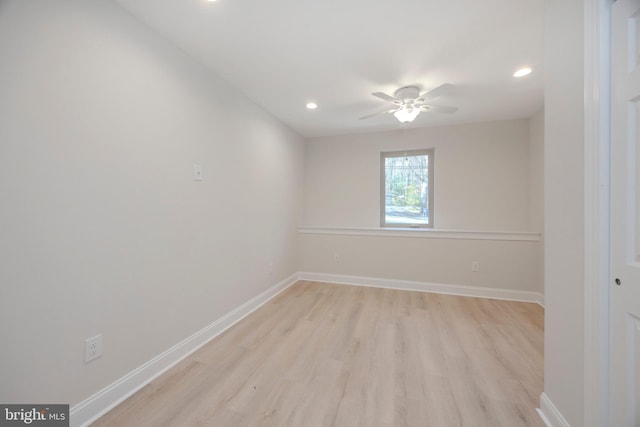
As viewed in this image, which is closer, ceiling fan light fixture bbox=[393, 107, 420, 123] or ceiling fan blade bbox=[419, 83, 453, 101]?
ceiling fan blade bbox=[419, 83, 453, 101]

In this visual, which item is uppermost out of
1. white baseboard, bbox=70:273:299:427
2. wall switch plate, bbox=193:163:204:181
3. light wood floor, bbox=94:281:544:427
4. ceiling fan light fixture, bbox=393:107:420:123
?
ceiling fan light fixture, bbox=393:107:420:123

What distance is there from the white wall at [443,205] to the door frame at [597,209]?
2.37 metres

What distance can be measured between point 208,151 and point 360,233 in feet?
8.06

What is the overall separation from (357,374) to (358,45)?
2.43 m

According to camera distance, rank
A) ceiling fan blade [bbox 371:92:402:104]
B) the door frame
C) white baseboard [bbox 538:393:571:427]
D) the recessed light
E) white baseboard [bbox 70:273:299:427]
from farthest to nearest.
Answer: ceiling fan blade [bbox 371:92:402:104] < the recessed light < white baseboard [bbox 70:273:299:427] < white baseboard [bbox 538:393:571:427] < the door frame

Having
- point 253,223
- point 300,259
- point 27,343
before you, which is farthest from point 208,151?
point 300,259

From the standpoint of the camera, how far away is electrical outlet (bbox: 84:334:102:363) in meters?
1.27

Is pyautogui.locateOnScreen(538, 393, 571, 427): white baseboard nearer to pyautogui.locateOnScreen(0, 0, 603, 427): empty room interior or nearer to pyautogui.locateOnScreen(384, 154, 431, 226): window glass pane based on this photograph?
pyautogui.locateOnScreen(0, 0, 603, 427): empty room interior

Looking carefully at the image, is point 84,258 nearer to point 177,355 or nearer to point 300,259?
point 177,355

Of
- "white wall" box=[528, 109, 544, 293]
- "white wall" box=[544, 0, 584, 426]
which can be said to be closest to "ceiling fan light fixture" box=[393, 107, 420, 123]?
"white wall" box=[544, 0, 584, 426]

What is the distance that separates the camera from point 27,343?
106cm

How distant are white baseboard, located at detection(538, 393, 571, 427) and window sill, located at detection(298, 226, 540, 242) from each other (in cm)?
218

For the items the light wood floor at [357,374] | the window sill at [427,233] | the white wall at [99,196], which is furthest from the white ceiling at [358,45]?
the light wood floor at [357,374]

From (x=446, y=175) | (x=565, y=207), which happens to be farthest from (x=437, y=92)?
(x=565, y=207)
